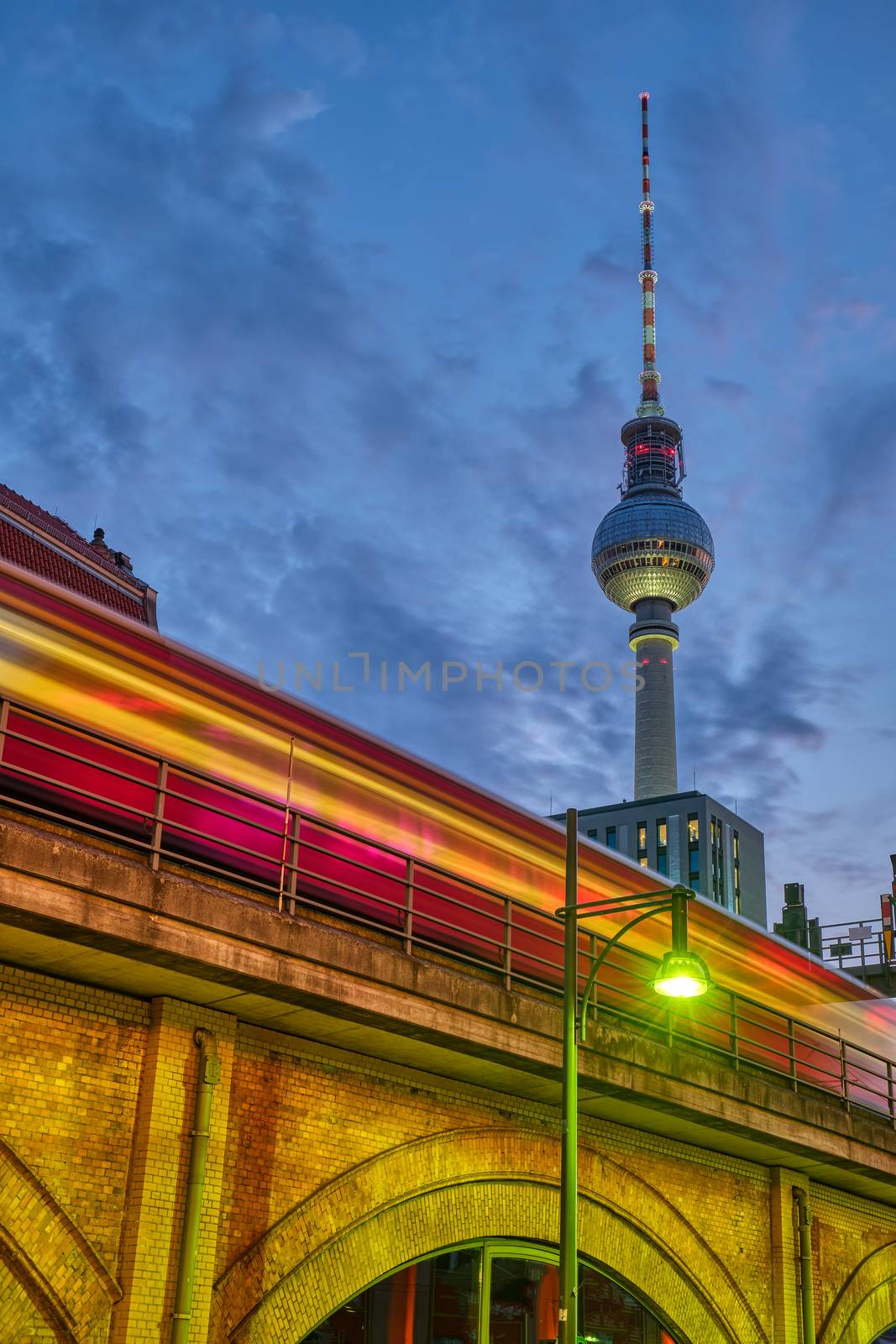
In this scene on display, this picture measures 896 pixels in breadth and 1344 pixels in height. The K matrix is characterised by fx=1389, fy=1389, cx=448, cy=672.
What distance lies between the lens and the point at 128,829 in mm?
13305

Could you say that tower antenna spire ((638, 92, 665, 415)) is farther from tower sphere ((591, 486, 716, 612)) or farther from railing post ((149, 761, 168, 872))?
railing post ((149, 761, 168, 872))

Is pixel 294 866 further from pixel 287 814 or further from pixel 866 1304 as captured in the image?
pixel 866 1304

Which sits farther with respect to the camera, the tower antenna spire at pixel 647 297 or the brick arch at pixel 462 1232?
the tower antenna spire at pixel 647 297

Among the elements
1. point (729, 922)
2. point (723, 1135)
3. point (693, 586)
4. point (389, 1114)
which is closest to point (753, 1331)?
point (723, 1135)

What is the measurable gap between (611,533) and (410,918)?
15161 cm

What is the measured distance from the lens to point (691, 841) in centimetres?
12875

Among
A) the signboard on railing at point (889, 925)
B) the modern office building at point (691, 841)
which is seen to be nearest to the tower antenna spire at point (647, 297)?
the modern office building at point (691, 841)

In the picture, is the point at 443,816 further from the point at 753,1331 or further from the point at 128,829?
the point at 753,1331

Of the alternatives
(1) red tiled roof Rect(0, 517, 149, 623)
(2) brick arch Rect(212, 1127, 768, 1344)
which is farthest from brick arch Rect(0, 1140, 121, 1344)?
(1) red tiled roof Rect(0, 517, 149, 623)

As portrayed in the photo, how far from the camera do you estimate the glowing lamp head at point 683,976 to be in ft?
42.7

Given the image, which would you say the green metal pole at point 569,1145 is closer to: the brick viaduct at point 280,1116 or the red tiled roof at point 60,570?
the brick viaduct at point 280,1116

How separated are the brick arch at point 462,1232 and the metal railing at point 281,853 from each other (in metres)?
2.16

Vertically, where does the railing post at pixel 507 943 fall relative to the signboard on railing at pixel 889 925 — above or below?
below

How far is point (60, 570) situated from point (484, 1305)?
11203mm
